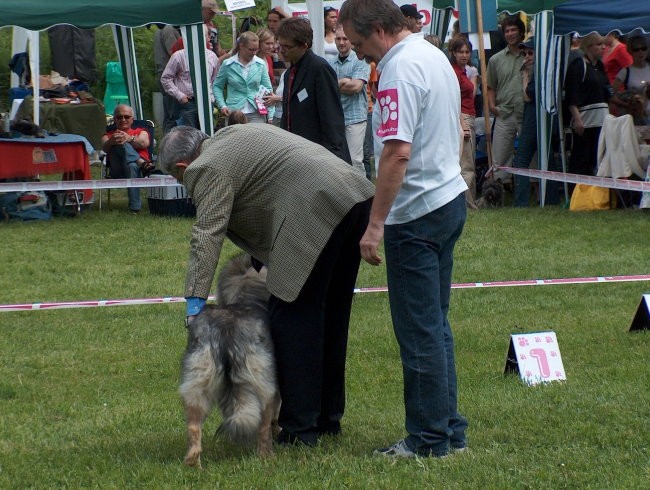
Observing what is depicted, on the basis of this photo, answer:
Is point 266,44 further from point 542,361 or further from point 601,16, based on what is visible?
point 542,361

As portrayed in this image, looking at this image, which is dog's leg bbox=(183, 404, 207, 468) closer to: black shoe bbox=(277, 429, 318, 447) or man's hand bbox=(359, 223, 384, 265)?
black shoe bbox=(277, 429, 318, 447)

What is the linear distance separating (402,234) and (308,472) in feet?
3.37

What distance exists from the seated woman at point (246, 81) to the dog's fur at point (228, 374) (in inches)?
330

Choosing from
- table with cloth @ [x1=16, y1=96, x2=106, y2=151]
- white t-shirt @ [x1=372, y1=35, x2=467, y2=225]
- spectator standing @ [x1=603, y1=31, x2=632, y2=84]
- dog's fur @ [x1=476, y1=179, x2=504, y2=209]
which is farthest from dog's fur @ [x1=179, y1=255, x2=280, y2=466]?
table with cloth @ [x1=16, y1=96, x2=106, y2=151]

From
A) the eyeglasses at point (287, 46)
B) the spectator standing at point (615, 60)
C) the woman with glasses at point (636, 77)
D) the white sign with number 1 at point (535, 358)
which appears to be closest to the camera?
the white sign with number 1 at point (535, 358)

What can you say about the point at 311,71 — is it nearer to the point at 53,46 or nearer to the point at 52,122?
the point at 52,122

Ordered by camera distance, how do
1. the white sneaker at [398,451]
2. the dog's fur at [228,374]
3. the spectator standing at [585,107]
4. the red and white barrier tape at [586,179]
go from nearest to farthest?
the dog's fur at [228,374] < the white sneaker at [398,451] < the red and white barrier tape at [586,179] < the spectator standing at [585,107]

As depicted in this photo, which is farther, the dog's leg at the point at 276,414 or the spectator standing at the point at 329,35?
the spectator standing at the point at 329,35

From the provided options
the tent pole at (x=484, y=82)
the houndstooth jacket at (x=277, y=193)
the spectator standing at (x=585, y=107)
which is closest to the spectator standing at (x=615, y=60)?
the spectator standing at (x=585, y=107)

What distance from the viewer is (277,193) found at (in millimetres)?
4301

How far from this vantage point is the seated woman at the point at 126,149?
1308 centimetres

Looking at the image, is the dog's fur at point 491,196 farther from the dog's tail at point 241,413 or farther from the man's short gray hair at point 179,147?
the dog's tail at point 241,413

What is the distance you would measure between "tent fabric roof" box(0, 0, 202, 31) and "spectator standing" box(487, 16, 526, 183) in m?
3.89

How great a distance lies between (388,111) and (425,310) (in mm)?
789
